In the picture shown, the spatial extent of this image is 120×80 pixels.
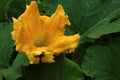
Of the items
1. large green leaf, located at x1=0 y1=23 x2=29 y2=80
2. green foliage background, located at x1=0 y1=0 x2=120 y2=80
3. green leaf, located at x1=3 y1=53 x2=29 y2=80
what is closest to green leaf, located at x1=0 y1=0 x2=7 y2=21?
green foliage background, located at x1=0 y1=0 x2=120 y2=80

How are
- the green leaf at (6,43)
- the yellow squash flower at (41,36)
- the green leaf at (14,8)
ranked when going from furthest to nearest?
the green leaf at (14,8) → the green leaf at (6,43) → the yellow squash flower at (41,36)

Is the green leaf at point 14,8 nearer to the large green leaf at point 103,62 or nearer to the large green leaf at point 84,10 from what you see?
the large green leaf at point 84,10

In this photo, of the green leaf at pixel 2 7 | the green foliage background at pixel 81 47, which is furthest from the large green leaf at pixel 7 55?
the green leaf at pixel 2 7

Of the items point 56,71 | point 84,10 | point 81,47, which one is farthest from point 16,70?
point 84,10

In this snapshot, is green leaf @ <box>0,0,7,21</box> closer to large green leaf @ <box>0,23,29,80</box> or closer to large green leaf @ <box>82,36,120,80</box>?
large green leaf @ <box>0,23,29,80</box>

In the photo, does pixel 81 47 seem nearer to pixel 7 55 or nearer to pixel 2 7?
pixel 7 55

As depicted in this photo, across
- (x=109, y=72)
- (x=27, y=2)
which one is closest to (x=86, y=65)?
(x=109, y=72)
